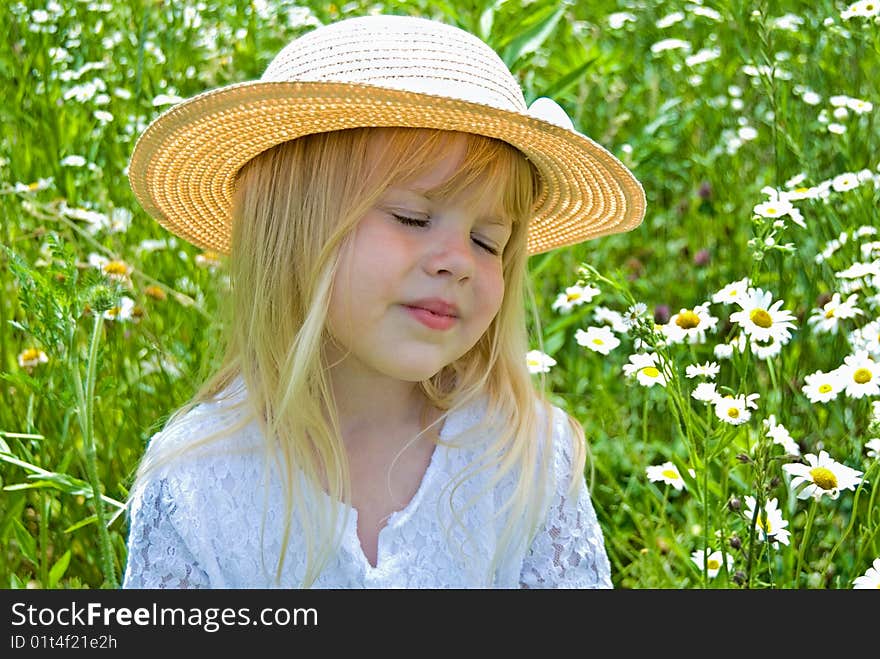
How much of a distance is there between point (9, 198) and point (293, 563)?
1089 millimetres

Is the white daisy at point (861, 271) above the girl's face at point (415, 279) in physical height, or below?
above

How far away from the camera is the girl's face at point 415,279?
1173mm

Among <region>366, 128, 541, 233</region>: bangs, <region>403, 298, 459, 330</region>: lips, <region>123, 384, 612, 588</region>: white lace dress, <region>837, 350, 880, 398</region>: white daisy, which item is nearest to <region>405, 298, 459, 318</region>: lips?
<region>403, 298, 459, 330</region>: lips

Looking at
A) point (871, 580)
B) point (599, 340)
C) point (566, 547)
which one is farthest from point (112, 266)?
point (871, 580)

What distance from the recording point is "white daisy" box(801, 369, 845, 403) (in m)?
1.42

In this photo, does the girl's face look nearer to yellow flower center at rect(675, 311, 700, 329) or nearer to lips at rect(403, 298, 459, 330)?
lips at rect(403, 298, 459, 330)

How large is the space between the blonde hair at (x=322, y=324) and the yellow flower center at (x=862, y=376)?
0.35 meters

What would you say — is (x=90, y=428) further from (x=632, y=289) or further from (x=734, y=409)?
(x=632, y=289)

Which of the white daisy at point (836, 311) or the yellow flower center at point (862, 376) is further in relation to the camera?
the white daisy at point (836, 311)

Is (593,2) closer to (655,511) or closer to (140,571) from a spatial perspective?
(655,511)

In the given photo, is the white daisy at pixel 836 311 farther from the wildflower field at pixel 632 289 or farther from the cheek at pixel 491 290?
the cheek at pixel 491 290

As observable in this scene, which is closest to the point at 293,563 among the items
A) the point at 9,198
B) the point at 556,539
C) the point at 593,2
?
the point at 556,539

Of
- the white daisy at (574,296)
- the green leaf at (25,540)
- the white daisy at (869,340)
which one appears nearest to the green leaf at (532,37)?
the white daisy at (574,296)

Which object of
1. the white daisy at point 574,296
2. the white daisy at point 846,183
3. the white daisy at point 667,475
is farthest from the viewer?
the white daisy at point 846,183
